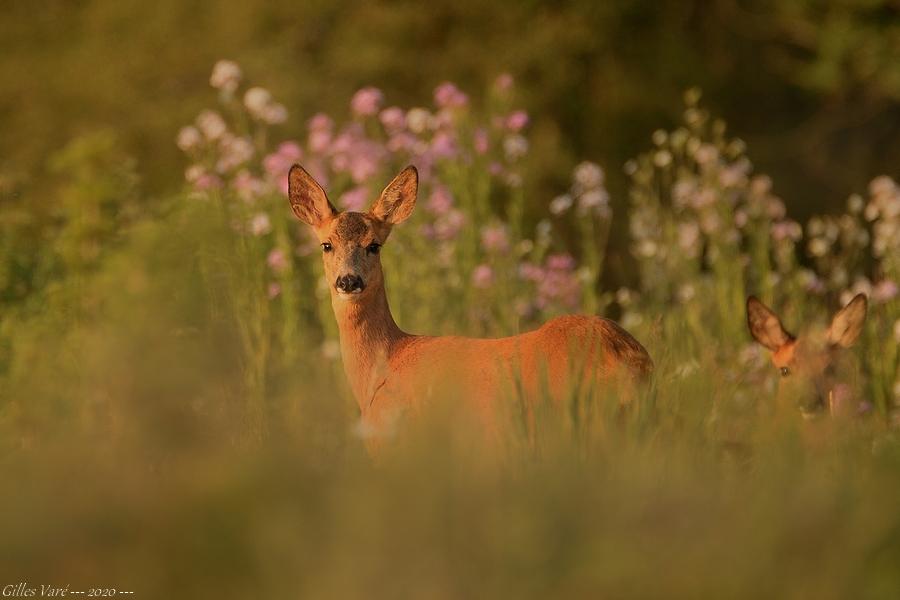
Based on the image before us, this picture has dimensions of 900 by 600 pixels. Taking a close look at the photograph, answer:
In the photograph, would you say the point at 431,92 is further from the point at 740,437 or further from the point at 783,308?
the point at 740,437

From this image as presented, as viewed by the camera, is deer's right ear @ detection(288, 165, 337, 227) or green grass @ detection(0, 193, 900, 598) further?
deer's right ear @ detection(288, 165, 337, 227)

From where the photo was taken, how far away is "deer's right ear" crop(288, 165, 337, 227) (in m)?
A: 6.84

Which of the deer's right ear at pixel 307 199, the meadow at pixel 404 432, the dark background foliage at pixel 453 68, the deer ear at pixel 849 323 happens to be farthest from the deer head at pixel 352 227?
the dark background foliage at pixel 453 68

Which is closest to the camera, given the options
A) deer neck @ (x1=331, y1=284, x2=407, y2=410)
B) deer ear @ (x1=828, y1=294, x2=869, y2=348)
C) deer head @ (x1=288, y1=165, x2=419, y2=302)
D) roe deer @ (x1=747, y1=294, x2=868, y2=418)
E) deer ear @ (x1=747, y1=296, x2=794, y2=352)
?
deer neck @ (x1=331, y1=284, x2=407, y2=410)

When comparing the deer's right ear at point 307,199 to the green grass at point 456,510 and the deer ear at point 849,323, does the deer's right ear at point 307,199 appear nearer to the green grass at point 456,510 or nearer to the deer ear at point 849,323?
the green grass at point 456,510

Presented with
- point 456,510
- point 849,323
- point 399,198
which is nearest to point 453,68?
point 849,323

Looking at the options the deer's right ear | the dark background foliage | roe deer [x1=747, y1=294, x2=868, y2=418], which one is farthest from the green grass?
the dark background foliage

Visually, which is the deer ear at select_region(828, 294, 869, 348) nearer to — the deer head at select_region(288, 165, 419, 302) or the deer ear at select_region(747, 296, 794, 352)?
the deer ear at select_region(747, 296, 794, 352)

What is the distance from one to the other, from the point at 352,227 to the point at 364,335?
0.49 metres

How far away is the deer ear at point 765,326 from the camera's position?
302 inches

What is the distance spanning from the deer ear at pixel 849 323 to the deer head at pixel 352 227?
6.77 ft

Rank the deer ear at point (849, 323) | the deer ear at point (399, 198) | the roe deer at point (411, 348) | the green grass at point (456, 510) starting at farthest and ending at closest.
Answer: the deer ear at point (849, 323)
the deer ear at point (399, 198)
the roe deer at point (411, 348)
the green grass at point (456, 510)

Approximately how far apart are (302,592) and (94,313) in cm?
466

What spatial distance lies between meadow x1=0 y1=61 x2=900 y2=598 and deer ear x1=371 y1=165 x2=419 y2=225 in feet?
2.43
